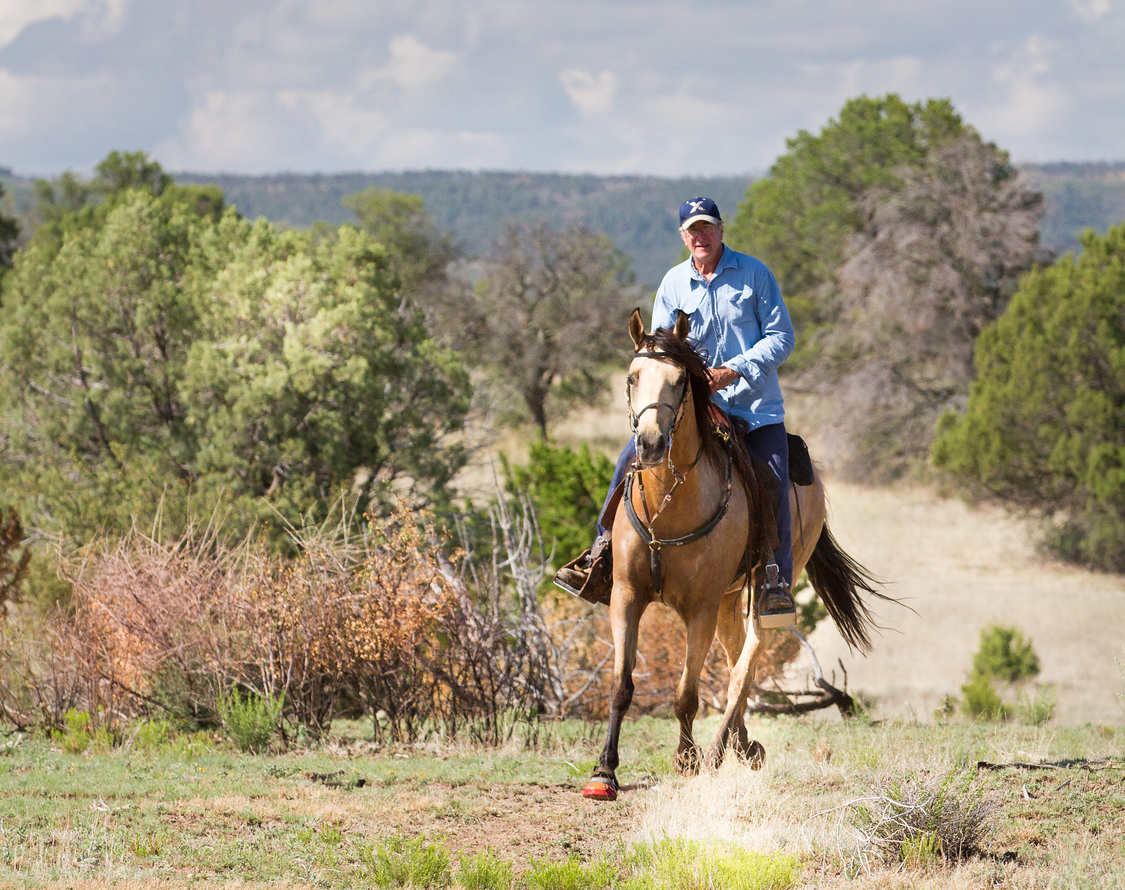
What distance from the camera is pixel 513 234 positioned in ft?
172

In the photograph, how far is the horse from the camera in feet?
17.8

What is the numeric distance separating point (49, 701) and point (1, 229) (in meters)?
37.1

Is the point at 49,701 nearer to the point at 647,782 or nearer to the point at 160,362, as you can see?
the point at 647,782

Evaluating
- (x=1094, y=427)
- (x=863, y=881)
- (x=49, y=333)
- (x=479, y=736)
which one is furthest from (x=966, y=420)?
(x=863, y=881)

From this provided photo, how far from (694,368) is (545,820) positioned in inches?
94.2

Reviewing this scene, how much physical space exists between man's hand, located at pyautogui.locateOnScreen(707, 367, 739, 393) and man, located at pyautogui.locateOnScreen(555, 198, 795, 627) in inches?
2.2

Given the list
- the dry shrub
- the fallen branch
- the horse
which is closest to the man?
the horse

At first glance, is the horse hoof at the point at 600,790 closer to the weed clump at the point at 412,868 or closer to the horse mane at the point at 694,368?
the weed clump at the point at 412,868

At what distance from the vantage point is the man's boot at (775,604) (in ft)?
20.0

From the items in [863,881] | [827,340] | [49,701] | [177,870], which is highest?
[827,340]

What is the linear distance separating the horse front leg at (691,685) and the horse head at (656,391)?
1.08 m

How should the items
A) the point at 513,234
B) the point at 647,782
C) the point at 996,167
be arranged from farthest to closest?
the point at 513,234
the point at 996,167
the point at 647,782

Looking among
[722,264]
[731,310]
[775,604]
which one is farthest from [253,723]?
[722,264]

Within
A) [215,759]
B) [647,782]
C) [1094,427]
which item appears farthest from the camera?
[1094,427]
